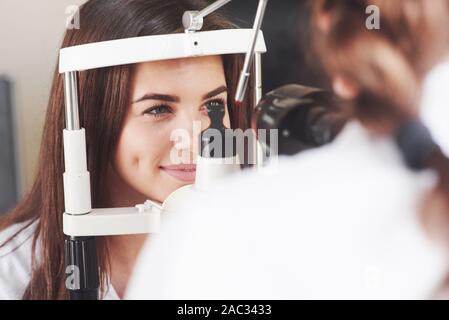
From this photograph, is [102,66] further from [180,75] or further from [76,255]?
[76,255]

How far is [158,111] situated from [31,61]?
0.70 ft

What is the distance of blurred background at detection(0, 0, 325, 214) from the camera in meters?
1.07

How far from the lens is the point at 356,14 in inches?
46.1

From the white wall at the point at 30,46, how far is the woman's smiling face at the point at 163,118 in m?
0.14

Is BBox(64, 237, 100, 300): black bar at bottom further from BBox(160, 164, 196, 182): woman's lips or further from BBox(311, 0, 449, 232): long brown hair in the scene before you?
BBox(311, 0, 449, 232): long brown hair

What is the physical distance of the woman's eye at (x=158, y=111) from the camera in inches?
43.3

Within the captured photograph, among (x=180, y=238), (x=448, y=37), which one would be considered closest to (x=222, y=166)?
(x=180, y=238)

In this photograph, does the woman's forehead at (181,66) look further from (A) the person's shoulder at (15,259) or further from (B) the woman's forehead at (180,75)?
(A) the person's shoulder at (15,259)

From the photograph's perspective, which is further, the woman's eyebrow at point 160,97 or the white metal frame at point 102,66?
the woman's eyebrow at point 160,97

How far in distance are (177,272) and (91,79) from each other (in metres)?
0.36

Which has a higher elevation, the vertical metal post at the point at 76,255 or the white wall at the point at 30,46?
the white wall at the point at 30,46

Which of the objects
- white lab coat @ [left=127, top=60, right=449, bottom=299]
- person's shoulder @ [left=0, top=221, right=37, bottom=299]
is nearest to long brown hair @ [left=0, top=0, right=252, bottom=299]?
person's shoulder @ [left=0, top=221, right=37, bottom=299]

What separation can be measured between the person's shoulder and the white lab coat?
0.59ft

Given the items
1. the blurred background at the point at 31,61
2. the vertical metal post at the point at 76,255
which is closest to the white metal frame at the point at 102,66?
the vertical metal post at the point at 76,255
